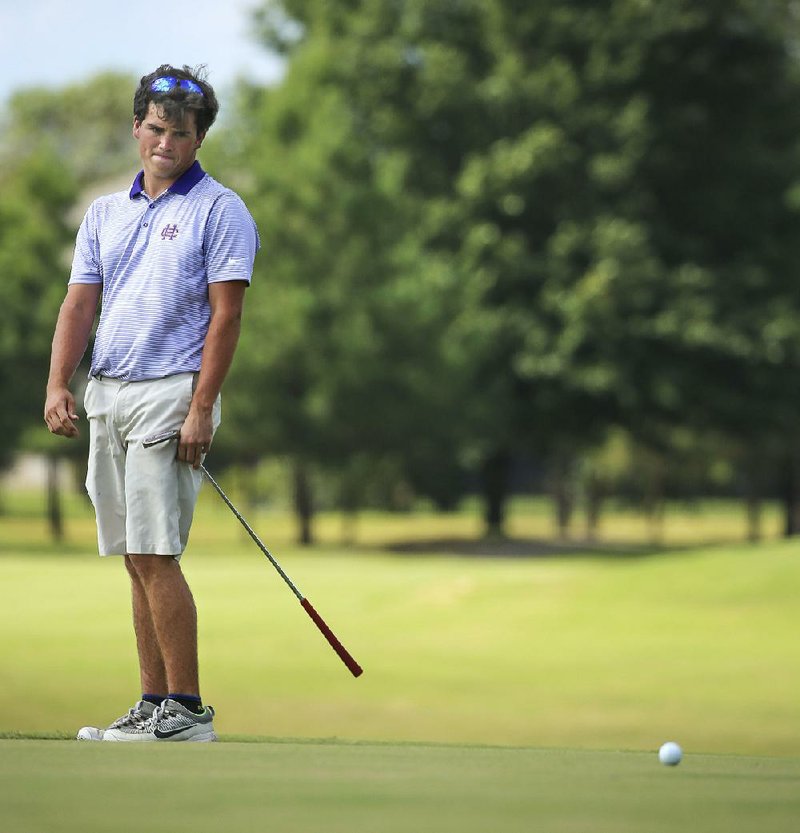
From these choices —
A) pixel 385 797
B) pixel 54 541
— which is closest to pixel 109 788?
pixel 385 797

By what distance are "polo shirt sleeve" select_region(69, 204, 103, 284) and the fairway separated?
1724 mm

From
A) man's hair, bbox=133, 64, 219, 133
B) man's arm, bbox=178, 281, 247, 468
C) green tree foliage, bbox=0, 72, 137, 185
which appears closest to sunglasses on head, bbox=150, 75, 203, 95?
man's hair, bbox=133, 64, 219, 133

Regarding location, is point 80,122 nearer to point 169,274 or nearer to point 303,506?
point 303,506

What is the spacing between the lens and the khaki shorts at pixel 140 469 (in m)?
5.68

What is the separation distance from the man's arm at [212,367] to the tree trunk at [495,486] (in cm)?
3333

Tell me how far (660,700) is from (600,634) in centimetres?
459

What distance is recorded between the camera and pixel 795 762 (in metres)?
5.32

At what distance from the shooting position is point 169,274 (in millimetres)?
5750

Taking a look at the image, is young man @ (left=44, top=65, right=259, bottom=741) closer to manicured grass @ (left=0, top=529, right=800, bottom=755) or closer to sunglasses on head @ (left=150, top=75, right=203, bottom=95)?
sunglasses on head @ (left=150, top=75, right=203, bottom=95)

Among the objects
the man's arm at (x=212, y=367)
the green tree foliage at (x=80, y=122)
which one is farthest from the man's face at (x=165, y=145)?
the green tree foliage at (x=80, y=122)

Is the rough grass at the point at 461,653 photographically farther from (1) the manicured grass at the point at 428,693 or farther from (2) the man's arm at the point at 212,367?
(2) the man's arm at the point at 212,367

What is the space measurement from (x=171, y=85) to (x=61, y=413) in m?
1.22

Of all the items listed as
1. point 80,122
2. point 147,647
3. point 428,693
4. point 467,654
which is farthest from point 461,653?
point 80,122

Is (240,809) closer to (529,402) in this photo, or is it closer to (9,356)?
(9,356)
